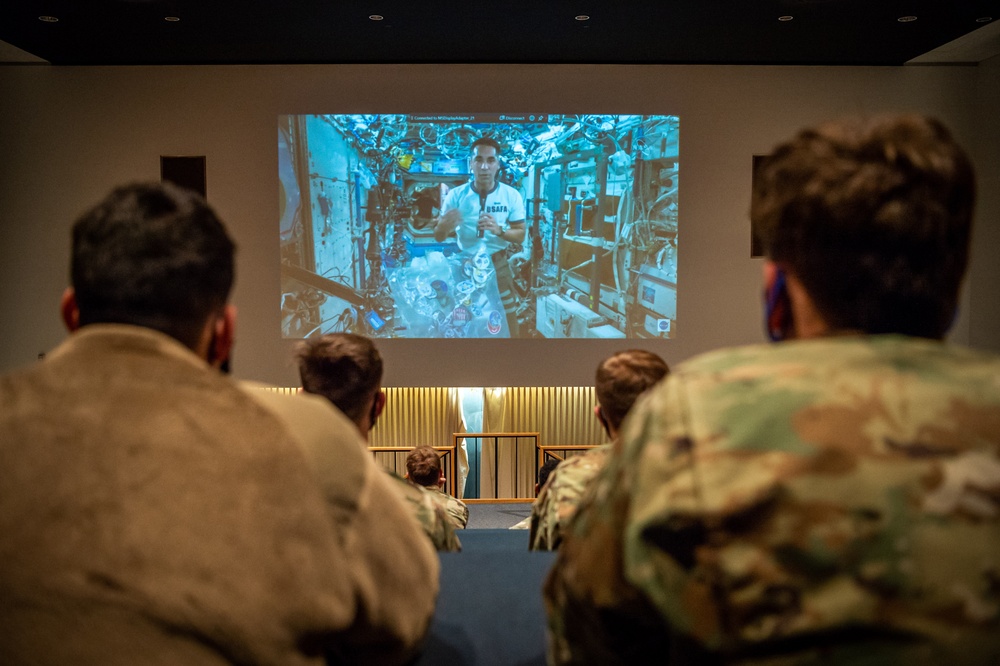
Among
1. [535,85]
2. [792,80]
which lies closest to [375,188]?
[535,85]

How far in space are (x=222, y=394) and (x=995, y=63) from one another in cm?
693

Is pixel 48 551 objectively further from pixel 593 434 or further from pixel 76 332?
pixel 593 434

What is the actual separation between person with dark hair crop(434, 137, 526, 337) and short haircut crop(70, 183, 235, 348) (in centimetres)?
504

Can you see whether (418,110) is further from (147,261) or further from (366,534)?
(366,534)

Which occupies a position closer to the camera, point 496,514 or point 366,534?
point 366,534

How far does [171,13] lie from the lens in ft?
15.8

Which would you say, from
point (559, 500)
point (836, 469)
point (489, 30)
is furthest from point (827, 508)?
point (489, 30)

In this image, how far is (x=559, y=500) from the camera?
1888 millimetres

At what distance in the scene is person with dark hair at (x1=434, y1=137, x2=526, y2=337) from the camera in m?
5.93

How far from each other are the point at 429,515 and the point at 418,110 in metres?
4.67

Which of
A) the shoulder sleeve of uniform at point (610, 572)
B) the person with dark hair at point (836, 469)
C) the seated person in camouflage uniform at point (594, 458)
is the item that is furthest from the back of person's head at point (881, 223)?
the seated person in camouflage uniform at point (594, 458)

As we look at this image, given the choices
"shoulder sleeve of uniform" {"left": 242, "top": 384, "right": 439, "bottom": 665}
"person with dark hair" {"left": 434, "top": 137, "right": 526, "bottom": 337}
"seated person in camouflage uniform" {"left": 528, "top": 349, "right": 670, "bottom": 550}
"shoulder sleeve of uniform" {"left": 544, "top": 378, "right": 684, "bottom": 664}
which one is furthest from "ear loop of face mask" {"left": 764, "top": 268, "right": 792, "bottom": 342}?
"person with dark hair" {"left": 434, "top": 137, "right": 526, "bottom": 337}

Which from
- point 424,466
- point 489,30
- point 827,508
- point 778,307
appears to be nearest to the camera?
point 827,508

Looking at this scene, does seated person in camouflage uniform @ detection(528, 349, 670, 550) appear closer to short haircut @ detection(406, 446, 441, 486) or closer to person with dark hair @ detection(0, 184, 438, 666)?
person with dark hair @ detection(0, 184, 438, 666)
